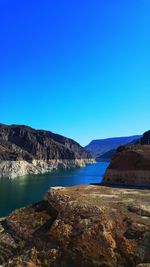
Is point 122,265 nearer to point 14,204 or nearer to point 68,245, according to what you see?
point 68,245

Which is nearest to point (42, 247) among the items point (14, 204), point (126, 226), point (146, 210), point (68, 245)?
point (68, 245)

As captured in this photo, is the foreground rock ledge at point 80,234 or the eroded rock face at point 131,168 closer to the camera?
the foreground rock ledge at point 80,234

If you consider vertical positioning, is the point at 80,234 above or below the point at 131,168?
below

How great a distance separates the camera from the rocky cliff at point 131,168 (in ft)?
119

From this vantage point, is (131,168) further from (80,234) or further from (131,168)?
(80,234)

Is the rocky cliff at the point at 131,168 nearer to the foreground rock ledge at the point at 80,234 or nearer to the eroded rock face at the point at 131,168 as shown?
the eroded rock face at the point at 131,168

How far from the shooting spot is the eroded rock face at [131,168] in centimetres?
3628

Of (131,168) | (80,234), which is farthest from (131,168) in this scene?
(80,234)

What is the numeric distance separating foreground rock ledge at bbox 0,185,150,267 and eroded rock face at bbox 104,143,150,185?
38.3 feet

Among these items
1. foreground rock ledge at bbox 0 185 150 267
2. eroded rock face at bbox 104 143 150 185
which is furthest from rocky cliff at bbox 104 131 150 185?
foreground rock ledge at bbox 0 185 150 267

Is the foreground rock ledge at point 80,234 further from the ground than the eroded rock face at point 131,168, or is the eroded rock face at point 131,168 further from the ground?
the eroded rock face at point 131,168

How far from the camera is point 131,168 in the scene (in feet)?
124

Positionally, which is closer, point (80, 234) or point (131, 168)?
point (80, 234)

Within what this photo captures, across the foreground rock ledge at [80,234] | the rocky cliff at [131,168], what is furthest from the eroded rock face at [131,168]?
the foreground rock ledge at [80,234]
